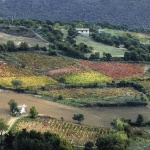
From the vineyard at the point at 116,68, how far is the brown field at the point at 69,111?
18.6m

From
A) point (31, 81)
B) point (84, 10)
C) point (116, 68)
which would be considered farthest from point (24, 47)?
point (84, 10)

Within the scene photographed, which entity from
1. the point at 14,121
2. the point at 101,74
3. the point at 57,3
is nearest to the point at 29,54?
the point at 101,74

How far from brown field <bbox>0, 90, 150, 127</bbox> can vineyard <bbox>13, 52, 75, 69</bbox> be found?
57.3ft

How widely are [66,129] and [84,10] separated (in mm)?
138055

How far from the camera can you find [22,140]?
1654 inches

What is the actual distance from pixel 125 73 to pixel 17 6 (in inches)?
4711

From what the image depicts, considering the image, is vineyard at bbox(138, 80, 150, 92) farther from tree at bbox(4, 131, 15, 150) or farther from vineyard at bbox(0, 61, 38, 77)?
tree at bbox(4, 131, 15, 150)

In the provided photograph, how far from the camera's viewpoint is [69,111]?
188 feet

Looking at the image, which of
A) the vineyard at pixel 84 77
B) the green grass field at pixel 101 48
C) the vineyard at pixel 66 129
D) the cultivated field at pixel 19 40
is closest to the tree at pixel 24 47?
the cultivated field at pixel 19 40

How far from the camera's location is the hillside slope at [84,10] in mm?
175750

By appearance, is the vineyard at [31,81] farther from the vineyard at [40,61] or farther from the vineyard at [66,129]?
the vineyard at [66,129]

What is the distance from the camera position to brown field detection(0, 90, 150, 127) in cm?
5444

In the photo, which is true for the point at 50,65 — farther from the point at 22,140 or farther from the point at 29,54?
the point at 22,140

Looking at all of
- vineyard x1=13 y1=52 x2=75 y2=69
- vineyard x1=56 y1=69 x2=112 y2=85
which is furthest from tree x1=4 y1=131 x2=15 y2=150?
vineyard x1=13 y1=52 x2=75 y2=69
